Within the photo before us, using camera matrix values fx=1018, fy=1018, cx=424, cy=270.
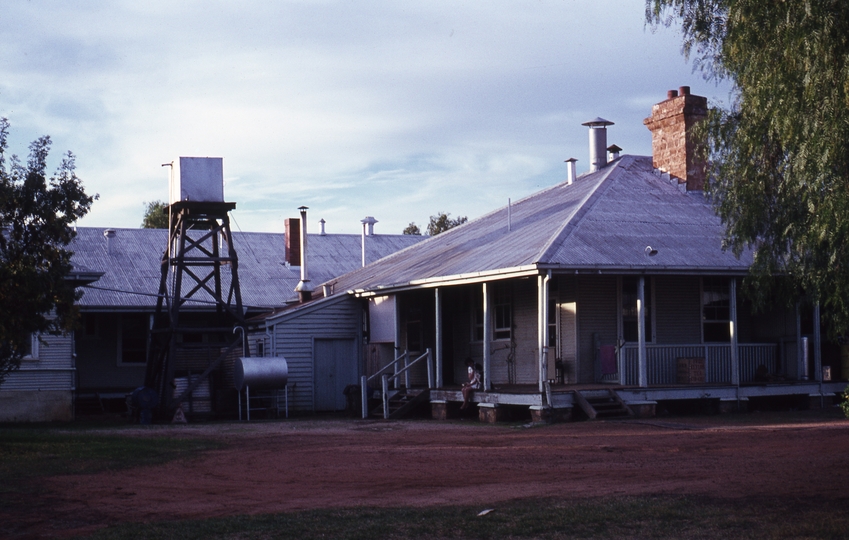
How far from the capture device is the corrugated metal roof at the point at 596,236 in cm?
1986

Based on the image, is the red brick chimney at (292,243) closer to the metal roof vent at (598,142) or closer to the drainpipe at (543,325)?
the metal roof vent at (598,142)

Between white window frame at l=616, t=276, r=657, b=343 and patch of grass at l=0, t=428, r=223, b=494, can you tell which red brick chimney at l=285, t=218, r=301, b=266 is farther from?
patch of grass at l=0, t=428, r=223, b=494

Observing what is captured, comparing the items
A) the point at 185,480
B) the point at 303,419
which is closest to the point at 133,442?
the point at 185,480

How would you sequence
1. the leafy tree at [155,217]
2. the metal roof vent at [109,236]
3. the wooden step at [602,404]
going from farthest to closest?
the leafy tree at [155,217] → the metal roof vent at [109,236] → the wooden step at [602,404]

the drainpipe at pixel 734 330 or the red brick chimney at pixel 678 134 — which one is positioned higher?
the red brick chimney at pixel 678 134

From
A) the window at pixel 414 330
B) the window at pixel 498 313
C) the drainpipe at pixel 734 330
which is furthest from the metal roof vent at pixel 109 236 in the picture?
the drainpipe at pixel 734 330

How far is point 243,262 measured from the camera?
33.5 meters

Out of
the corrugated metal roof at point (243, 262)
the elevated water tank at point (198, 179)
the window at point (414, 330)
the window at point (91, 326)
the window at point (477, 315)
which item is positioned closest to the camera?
the window at point (477, 315)

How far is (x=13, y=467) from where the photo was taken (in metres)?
13.1

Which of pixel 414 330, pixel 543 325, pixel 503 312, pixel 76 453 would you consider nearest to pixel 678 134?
pixel 503 312

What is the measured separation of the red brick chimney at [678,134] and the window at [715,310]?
310 cm

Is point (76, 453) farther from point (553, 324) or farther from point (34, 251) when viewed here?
point (553, 324)

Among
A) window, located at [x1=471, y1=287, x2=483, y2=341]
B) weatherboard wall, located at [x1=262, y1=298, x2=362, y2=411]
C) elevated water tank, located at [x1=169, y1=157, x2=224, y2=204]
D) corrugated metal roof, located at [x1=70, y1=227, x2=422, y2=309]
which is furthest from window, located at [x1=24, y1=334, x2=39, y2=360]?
window, located at [x1=471, y1=287, x2=483, y2=341]

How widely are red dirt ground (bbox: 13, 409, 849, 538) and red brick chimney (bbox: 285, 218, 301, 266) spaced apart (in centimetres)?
1630
